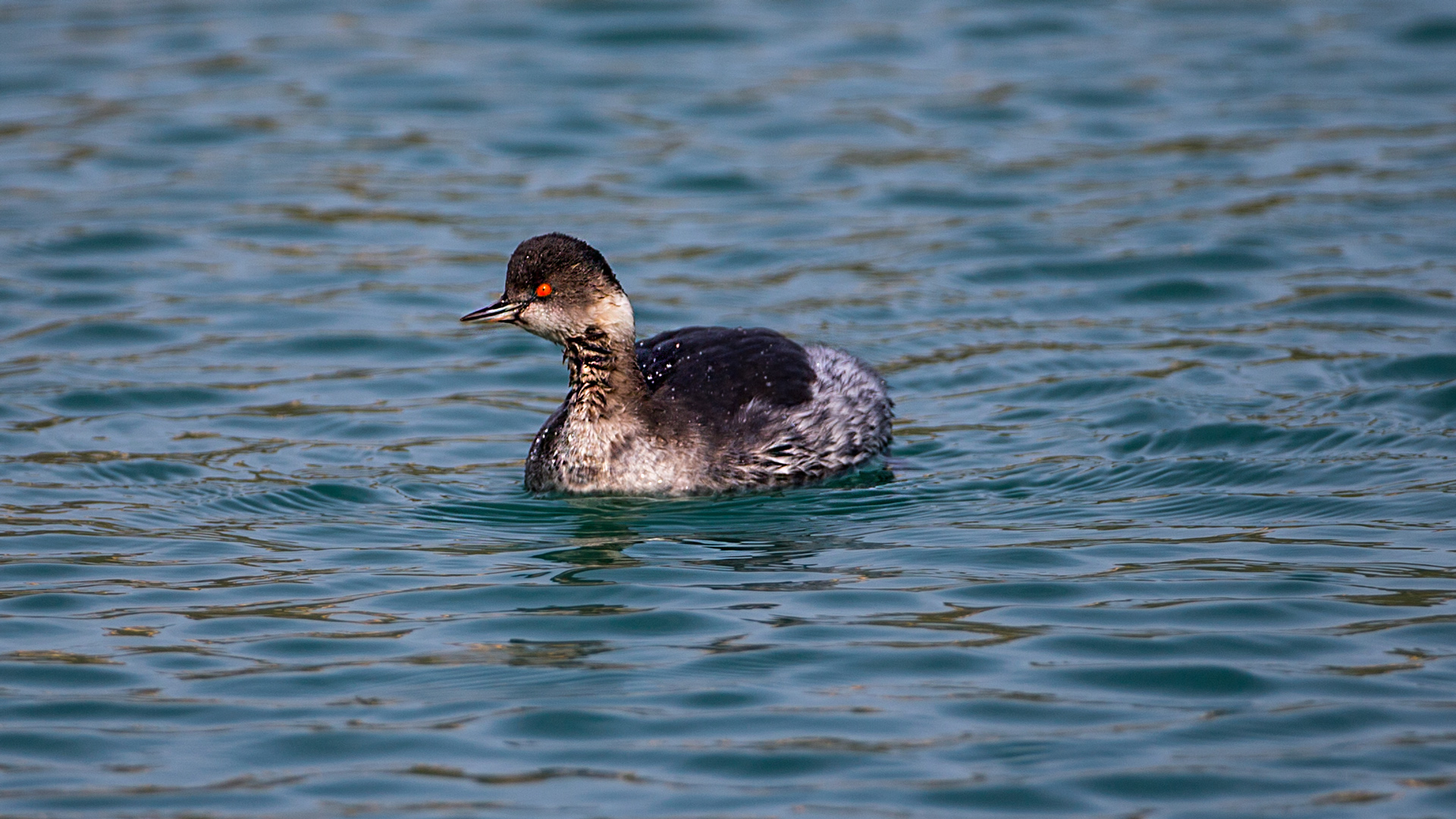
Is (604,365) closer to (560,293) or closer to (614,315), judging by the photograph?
(614,315)

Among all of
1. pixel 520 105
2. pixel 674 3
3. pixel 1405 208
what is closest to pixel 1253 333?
pixel 1405 208

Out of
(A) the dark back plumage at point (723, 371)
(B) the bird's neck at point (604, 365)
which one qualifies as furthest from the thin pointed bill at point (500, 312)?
(A) the dark back plumage at point (723, 371)

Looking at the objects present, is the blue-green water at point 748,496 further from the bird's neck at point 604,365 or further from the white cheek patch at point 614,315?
the white cheek patch at point 614,315

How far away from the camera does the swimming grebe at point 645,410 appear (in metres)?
9.29

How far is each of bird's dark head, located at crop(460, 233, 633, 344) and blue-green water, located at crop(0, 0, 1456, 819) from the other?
2.96 feet

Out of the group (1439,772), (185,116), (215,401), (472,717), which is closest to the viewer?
(1439,772)

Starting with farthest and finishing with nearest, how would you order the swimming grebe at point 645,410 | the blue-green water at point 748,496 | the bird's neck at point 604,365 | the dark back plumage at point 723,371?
the dark back plumage at point 723,371 → the bird's neck at point 604,365 → the swimming grebe at point 645,410 → the blue-green water at point 748,496

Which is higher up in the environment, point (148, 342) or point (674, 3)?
point (674, 3)

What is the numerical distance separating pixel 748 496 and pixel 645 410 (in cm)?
67

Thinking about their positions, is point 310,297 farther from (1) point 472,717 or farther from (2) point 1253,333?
(1) point 472,717

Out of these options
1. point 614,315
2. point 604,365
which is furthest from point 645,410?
point 614,315

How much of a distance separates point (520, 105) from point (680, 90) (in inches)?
61.4

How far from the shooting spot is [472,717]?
22.0 feet

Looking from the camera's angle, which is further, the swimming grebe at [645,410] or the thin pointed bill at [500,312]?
the swimming grebe at [645,410]
